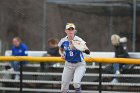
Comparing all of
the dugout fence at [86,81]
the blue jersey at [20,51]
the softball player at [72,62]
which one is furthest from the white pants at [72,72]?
the blue jersey at [20,51]

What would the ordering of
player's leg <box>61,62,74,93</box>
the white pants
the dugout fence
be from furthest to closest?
the dugout fence → player's leg <box>61,62,74,93</box> → the white pants

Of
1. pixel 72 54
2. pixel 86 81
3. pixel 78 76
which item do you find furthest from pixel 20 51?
pixel 78 76

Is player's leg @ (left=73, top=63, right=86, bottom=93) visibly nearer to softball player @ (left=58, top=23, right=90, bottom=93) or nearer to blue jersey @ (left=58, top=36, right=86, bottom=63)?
softball player @ (left=58, top=23, right=90, bottom=93)

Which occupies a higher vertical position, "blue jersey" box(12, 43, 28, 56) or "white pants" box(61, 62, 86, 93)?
"blue jersey" box(12, 43, 28, 56)

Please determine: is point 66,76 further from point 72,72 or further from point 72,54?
point 72,54

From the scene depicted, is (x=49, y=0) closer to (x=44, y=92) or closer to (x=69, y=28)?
(x=44, y=92)

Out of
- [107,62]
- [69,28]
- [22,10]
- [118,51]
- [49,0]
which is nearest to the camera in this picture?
[69,28]

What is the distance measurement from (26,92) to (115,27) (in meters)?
5.12

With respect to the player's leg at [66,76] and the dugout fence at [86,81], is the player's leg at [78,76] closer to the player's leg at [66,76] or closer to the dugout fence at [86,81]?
the player's leg at [66,76]

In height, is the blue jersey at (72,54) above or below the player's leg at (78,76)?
above

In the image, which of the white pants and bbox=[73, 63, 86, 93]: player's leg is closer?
bbox=[73, 63, 86, 93]: player's leg

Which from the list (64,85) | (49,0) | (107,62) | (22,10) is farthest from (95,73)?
(22,10)

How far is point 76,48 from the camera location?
11.1 m

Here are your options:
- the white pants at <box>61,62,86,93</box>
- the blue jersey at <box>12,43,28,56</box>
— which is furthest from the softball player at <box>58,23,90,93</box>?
the blue jersey at <box>12,43,28,56</box>
